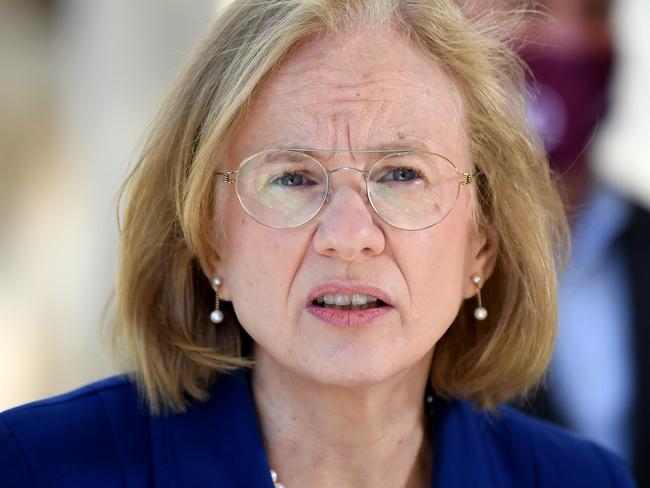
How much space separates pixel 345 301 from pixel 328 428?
0.40 metres

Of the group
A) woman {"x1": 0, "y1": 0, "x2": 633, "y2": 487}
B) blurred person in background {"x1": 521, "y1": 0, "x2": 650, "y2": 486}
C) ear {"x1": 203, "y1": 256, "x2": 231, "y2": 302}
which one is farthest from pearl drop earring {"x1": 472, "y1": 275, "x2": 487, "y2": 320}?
blurred person in background {"x1": 521, "y1": 0, "x2": 650, "y2": 486}

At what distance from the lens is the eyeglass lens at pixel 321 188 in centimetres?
236

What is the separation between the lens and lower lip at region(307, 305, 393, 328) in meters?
2.33

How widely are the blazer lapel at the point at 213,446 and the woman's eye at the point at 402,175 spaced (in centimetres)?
67

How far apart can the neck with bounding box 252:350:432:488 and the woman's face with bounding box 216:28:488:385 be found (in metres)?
0.13

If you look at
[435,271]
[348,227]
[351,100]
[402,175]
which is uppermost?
[351,100]

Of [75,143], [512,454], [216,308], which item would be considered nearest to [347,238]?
[216,308]

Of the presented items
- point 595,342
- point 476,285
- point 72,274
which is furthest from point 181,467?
point 72,274

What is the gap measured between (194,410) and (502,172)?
99 cm

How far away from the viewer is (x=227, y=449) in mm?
2520

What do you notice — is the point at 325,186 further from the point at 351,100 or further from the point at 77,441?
the point at 77,441

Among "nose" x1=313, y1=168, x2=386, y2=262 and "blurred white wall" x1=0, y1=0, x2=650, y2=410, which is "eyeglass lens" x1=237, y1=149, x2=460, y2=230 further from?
"blurred white wall" x1=0, y1=0, x2=650, y2=410

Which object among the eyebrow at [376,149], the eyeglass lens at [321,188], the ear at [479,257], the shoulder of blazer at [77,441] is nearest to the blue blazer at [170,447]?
the shoulder of blazer at [77,441]

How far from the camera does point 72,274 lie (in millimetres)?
6840
